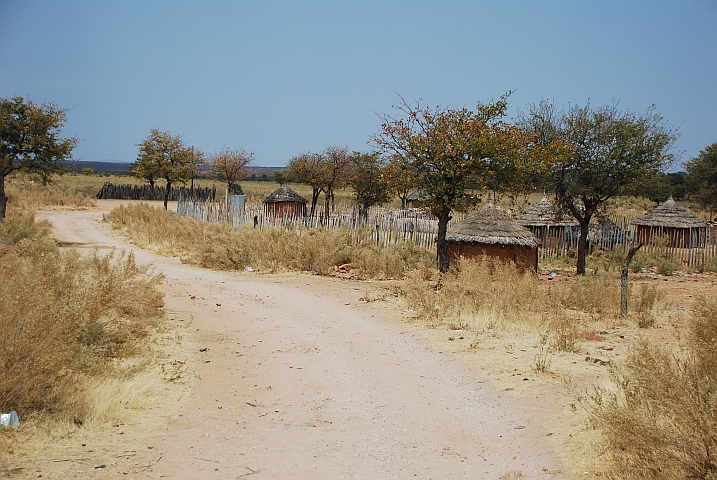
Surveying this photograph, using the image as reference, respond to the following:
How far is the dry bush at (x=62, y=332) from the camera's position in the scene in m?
5.46

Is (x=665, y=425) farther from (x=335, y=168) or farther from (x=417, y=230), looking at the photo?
(x=335, y=168)

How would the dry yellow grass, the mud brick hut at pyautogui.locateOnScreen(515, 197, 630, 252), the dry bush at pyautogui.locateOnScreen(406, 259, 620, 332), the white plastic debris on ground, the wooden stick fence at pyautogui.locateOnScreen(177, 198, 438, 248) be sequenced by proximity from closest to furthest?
the white plastic debris on ground < the dry yellow grass < the dry bush at pyautogui.locateOnScreen(406, 259, 620, 332) < the wooden stick fence at pyautogui.locateOnScreen(177, 198, 438, 248) < the mud brick hut at pyautogui.locateOnScreen(515, 197, 630, 252)

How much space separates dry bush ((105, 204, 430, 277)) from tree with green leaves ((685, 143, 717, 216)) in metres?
28.7

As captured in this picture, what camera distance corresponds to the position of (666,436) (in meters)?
4.24

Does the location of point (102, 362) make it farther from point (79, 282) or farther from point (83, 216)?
point (83, 216)

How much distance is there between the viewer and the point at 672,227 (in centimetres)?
2536

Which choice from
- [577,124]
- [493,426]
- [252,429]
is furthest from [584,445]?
[577,124]

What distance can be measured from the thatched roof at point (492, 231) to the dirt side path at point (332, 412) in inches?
273

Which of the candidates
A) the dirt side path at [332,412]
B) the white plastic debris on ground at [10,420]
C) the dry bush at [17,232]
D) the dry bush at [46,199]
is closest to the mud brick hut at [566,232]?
the dirt side path at [332,412]

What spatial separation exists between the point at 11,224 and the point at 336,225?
912 cm

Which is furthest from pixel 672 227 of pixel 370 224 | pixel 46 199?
pixel 46 199

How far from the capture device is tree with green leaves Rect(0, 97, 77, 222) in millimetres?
20141

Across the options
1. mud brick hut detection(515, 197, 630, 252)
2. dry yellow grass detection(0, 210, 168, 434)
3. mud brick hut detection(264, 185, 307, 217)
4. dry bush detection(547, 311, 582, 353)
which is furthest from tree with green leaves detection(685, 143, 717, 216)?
dry yellow grass detection(0, 210, 168, 434)

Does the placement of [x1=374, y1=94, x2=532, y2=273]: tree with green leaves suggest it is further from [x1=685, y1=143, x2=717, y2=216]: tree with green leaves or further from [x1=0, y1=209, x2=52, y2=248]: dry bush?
[x1=685, y1=143, x2=717, y2=216]: tree with green leaves
